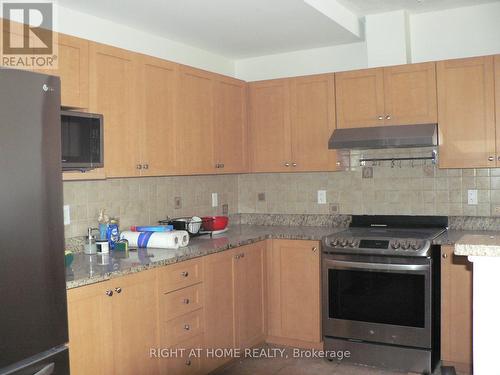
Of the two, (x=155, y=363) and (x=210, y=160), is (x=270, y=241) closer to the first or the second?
(x=210, y=160)

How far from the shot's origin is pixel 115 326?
2.65 meters

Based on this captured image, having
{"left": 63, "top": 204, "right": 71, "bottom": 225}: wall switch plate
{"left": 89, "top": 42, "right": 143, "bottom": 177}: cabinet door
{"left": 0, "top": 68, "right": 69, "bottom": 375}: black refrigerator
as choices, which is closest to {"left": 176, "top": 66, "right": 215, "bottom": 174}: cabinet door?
{"left": 89, "top": 42, "right": 143, "bottom": 177}: cabinet door

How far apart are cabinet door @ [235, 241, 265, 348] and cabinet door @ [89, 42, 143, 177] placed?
1.02 meters

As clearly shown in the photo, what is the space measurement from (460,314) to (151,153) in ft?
7.48

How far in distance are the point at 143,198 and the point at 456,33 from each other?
265 centimetres

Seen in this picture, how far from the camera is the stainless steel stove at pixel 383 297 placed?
352cm

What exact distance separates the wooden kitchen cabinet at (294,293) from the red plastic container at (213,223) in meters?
0.42

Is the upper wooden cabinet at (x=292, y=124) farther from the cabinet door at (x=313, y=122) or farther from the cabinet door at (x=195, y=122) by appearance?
the cabinet door at (x=195, y=122)

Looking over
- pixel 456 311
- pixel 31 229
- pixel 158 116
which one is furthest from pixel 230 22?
pixel 456 311

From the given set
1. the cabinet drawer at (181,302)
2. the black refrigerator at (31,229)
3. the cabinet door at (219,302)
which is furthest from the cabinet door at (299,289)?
the black refrigerator at (31,229)

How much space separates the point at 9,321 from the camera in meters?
1.96

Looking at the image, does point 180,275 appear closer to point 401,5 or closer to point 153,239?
point 153,239

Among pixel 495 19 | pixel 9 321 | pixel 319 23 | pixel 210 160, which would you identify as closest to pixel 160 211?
pixel 210 160

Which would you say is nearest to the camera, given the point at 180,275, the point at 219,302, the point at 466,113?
the point at 180,275
